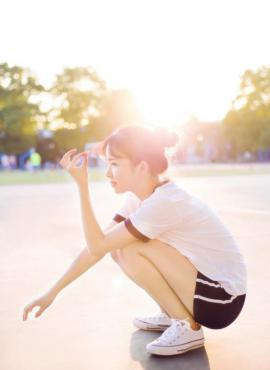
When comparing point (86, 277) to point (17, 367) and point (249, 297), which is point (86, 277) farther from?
point (17, 367)

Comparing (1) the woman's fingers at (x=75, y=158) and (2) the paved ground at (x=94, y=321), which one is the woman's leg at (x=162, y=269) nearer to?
(2) the paved ground at (x=94, y=321)

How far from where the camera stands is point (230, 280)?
3.45 m

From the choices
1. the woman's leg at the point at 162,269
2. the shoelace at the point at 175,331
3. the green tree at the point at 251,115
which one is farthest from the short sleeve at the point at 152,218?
the green tree at the point at 251,115

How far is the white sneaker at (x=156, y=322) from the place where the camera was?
3.95m

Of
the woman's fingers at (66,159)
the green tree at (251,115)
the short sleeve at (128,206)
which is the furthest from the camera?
the green tree at (251,115)

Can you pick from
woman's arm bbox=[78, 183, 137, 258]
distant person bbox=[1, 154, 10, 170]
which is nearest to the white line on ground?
woman's arm bbox=[78, 183, 137, 258]

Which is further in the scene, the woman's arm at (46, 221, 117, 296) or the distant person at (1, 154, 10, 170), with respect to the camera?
the distant person at (1, 154, 10, 170)

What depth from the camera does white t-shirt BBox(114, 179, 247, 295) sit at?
3.35 meters

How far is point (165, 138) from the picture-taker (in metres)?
3.37

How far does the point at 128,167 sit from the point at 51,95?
6308 cm

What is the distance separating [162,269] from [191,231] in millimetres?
235

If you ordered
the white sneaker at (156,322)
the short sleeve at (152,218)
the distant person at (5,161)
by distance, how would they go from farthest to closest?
the distant person at (5,161) < the white sneaker at (156,322) < the short sleeve at (152,218)

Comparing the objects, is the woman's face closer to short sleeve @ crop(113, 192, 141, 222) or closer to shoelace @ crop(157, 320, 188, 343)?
short sleeve @ crop(113, 192, 141, 222)

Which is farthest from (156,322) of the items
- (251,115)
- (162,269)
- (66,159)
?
(251,115)
